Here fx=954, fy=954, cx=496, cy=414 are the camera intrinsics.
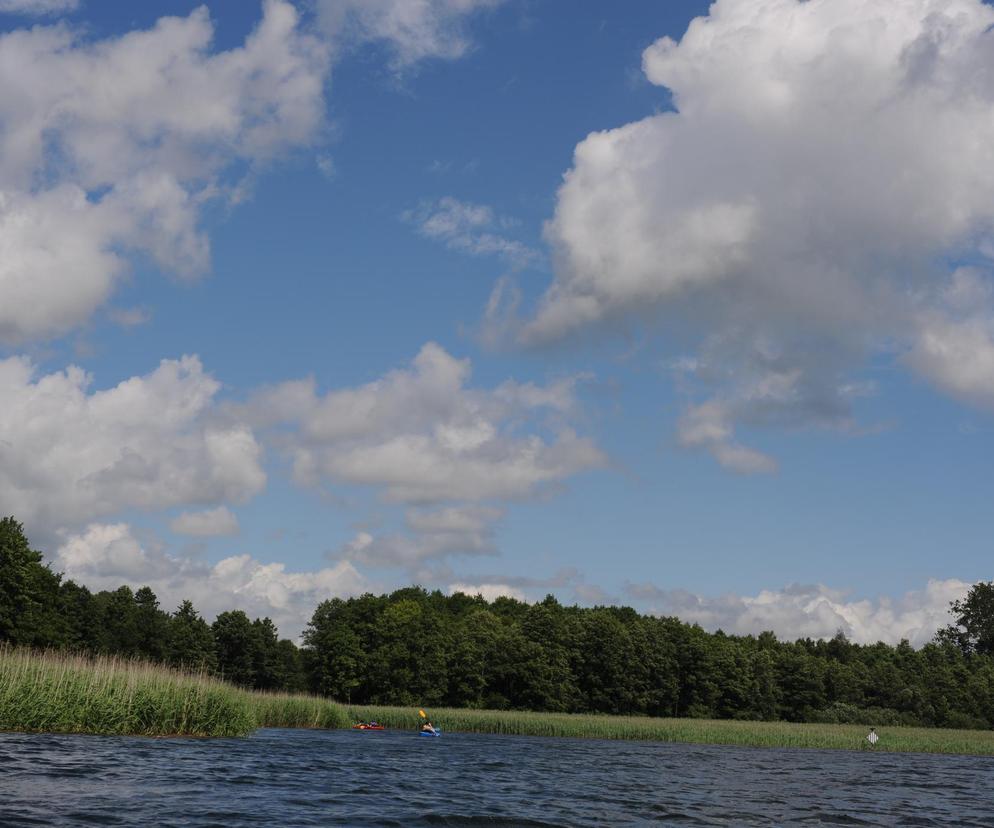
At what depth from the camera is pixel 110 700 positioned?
40.1m

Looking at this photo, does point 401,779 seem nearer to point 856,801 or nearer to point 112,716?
point 112,716

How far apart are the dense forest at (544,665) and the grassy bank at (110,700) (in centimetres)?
7023

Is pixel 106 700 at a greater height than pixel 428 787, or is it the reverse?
pixel 106 700

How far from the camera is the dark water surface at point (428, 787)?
79.2 ft

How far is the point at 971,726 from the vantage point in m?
119

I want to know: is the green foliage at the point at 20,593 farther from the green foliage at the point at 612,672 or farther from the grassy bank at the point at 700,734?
the green foliage at the point at 612,672

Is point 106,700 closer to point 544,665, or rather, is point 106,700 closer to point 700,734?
point 700,734

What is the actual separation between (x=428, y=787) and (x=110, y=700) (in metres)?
15.7

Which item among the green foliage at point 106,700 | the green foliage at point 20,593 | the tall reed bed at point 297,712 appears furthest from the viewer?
the green foliage at point 20,593

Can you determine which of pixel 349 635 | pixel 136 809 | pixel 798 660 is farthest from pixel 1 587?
pixel 798 660

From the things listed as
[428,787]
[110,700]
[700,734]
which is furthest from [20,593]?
[428,787]

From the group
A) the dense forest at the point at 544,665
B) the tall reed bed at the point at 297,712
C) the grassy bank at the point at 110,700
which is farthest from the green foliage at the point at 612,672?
the grassy bank at the point at 110,700

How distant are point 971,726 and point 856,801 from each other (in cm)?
9908

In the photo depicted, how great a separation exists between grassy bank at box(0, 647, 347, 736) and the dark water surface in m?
1.57
